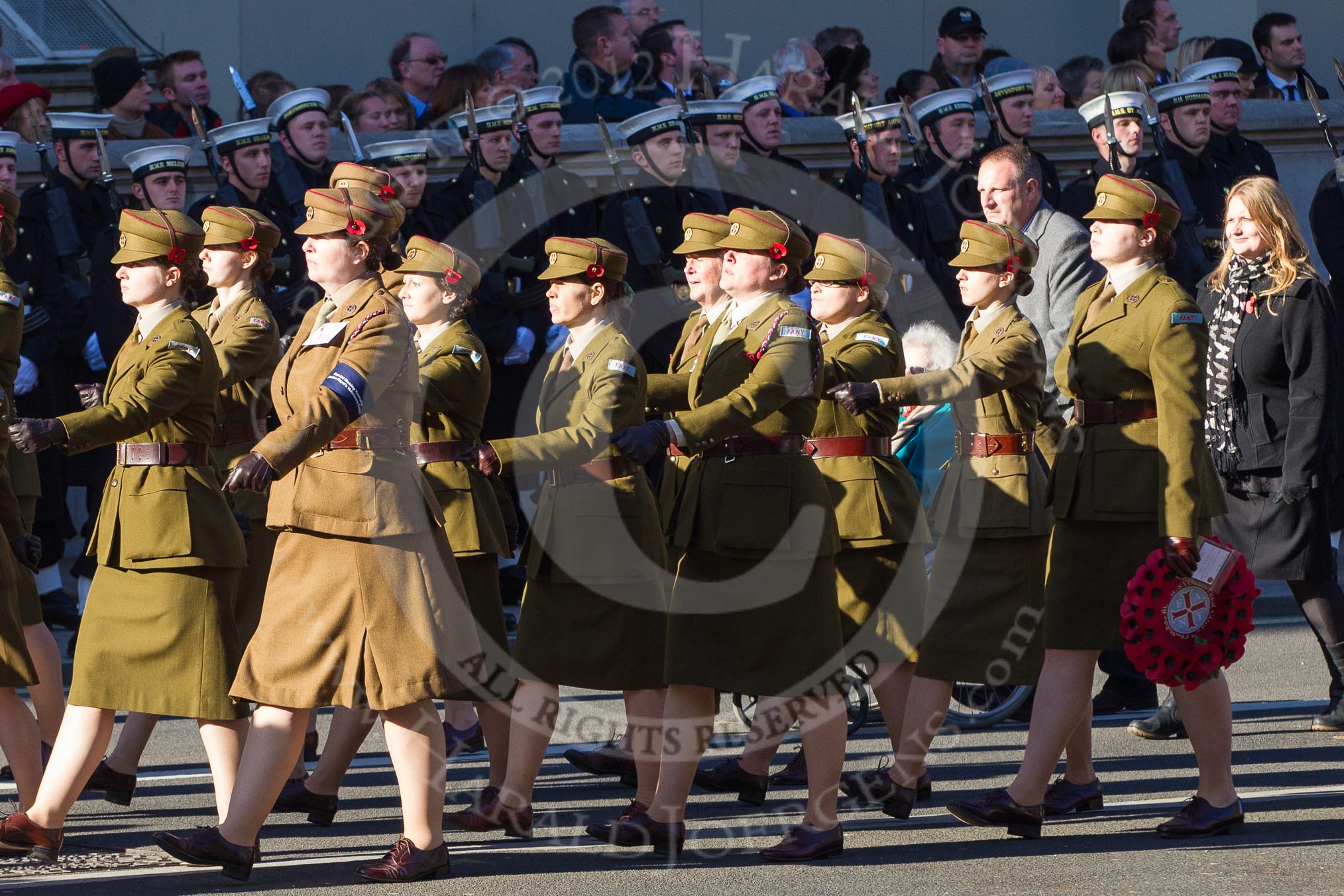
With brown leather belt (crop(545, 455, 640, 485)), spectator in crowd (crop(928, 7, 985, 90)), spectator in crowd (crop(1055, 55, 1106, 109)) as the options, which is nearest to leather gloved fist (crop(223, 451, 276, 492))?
brown leather belt (crop(545, 455, 640, 485))

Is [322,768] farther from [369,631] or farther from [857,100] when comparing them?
[857,100]

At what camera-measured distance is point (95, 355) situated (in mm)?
9539

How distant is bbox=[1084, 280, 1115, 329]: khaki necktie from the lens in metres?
6.02

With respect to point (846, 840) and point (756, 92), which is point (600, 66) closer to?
point (756, 92)

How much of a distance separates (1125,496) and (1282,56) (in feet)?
25.9

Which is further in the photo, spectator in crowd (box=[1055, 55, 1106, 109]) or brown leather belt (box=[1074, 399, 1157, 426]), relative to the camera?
spectator in crowd (box=[1055, 55, 1106, 109])

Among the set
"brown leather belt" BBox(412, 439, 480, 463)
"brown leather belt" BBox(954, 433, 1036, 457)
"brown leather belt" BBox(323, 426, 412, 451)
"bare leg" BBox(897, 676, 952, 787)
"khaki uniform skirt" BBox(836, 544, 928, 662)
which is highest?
"brown leather belt" BBox(323, 426, 412, 451)

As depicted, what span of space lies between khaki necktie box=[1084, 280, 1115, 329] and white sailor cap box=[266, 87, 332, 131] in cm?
497

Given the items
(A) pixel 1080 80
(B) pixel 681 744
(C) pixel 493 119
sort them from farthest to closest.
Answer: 1. (A) pixel 1080 80
2. (C) pixel 493 119
3. (B) pixel 681 744

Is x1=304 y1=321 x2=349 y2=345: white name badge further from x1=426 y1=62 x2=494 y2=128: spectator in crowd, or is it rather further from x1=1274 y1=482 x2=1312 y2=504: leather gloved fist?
x1=426 y1=62 x2=494 y2=128: spectator in crowd

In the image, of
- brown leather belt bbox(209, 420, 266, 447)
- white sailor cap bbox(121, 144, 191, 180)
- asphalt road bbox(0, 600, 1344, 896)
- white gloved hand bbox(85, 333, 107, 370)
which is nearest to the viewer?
asphalt road bbox(0, 600, 1344, 896)

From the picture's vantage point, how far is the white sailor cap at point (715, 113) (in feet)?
34.1

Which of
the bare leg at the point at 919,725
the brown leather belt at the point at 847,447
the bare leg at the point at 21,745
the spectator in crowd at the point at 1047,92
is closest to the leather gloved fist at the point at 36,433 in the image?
the bare leg at the point at 21,745

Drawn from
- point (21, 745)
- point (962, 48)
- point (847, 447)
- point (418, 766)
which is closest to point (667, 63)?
point (962, 48)
